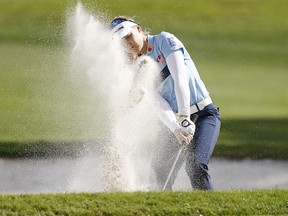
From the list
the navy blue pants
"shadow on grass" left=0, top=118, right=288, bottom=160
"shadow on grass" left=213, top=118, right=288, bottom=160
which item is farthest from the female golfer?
"shadow on grass" left=213, top=118, right=288, bottom=160

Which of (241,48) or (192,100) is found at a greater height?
(192,100)

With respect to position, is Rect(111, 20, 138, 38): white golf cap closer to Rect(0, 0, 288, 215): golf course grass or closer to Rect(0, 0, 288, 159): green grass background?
Rect(0, 0, 288, 215): golf course grass

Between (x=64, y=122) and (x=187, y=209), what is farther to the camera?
(x=64, y=122)

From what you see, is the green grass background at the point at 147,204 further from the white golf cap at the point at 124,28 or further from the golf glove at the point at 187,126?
the white golf cap at the point at 124,28

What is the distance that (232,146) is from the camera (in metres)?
11.0

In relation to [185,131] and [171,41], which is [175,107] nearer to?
[185,131]

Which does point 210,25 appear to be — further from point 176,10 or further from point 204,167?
point 204,167

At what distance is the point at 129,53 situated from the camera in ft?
26.7

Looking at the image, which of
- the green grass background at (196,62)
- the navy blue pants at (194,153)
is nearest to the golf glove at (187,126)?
the navy blue pants at (194,153)

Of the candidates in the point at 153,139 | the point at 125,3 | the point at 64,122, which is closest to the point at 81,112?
the point at 64,122

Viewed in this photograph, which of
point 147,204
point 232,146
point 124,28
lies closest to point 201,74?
point 232,146

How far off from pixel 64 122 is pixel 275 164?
2.91 meters

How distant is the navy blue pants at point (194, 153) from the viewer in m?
7.82

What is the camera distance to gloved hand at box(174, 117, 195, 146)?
766cm
